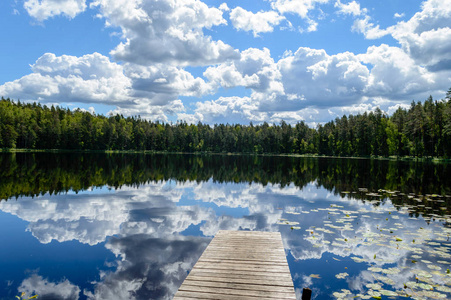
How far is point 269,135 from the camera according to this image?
180000 mm

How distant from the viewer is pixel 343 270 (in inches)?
460

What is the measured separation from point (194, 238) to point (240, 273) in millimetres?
6827

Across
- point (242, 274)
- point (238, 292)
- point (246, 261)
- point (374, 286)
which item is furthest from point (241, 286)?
point (374, 286)

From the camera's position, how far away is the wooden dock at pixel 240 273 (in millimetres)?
8164

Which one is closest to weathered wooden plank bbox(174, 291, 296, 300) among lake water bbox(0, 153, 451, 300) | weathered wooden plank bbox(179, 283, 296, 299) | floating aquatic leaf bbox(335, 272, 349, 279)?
weathered wooden plank bbox(179, 283, 296, 299)

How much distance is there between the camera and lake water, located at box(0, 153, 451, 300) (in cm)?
1045

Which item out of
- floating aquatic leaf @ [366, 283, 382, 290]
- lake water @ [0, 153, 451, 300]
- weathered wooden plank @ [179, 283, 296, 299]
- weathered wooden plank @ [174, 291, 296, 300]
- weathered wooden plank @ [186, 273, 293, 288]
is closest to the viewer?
weathered wooden plank @ [174, 291, 296, 300]

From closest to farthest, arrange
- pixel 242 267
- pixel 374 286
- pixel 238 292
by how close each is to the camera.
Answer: pixel 238 292, pixel 242 267, pixel 374 286

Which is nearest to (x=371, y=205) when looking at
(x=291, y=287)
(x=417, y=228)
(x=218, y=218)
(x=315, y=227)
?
(x=417, y=228)

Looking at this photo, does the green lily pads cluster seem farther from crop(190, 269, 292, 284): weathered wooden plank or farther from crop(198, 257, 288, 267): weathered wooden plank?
crop(190, 269, 292, 284): weathered wooden plank

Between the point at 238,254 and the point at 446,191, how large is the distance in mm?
31225

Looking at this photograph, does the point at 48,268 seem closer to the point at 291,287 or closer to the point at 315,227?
the point at 291,287

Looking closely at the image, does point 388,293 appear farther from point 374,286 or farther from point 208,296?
point 208,296

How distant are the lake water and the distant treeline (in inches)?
3295
